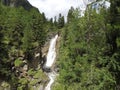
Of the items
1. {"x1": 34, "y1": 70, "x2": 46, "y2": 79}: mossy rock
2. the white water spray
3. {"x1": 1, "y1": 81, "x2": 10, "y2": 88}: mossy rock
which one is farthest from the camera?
the white water spray

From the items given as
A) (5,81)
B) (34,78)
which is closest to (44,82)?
(34,78)

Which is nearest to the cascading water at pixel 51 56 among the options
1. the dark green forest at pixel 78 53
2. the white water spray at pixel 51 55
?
the white water spray at pixel 51 55

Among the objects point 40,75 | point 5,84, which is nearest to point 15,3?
point 40,75

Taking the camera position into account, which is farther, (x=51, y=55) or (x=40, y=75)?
(x=51, y=55)

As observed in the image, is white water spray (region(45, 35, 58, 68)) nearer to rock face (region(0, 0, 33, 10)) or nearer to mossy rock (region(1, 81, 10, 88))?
mossy rock (region(1, 81, 10, 88))

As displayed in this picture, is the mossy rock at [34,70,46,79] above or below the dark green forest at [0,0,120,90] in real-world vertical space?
below

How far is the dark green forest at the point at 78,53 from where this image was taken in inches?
897

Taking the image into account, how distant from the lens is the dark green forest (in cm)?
2278

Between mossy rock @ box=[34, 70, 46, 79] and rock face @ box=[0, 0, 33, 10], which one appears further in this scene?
rock face @ box=[0, 0, 33, 10]

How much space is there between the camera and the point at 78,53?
117 ft

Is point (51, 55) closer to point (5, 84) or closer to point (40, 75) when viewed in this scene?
point (40, 75)

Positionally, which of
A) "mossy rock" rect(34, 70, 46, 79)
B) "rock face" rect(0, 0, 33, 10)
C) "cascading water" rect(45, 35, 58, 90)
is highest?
"rock face" rect(0, 0, 33, 10)

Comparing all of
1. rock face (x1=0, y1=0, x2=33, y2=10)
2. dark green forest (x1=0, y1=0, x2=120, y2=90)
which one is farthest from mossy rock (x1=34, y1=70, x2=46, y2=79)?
rock face (x1=0, y1=0, x2=33, y2=10)

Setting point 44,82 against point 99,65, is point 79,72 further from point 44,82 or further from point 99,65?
point 44,82
